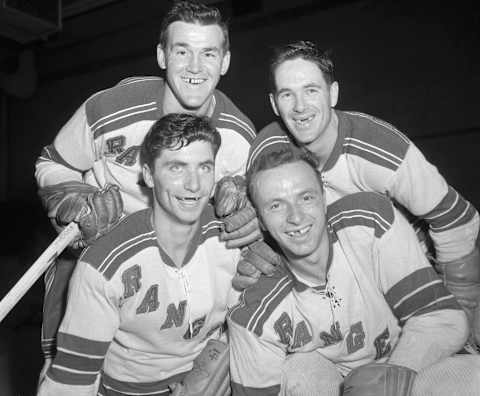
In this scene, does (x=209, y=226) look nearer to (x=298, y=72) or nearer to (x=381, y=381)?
(x=298, y=72)

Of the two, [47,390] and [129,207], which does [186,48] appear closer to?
[129,207]

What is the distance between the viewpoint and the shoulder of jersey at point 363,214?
1.79 meters

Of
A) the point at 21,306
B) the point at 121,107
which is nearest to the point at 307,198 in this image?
the point at 121,107

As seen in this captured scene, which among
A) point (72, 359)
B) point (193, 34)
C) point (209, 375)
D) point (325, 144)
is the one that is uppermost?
point (193, 34)

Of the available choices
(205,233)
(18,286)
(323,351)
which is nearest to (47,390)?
(18,286)

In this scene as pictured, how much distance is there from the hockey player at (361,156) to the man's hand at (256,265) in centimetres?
38

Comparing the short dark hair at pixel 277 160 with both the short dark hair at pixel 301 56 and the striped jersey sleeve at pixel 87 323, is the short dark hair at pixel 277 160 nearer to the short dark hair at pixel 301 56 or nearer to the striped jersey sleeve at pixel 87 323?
the short dark hair at pixel 301 56

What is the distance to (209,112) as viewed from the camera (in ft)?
6.88

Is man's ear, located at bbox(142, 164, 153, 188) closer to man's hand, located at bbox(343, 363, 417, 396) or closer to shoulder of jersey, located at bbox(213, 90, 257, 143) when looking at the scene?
shoulder of jersey, located at bbox(213, 90, 257, 143)

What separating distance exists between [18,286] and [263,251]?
2.85 ft

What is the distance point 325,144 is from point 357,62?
3.43 metres

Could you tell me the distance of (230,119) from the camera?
2123 millimetres

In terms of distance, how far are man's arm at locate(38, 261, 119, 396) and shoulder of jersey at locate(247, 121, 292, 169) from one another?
0.75 metres

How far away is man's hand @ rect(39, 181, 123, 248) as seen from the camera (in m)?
1.78
